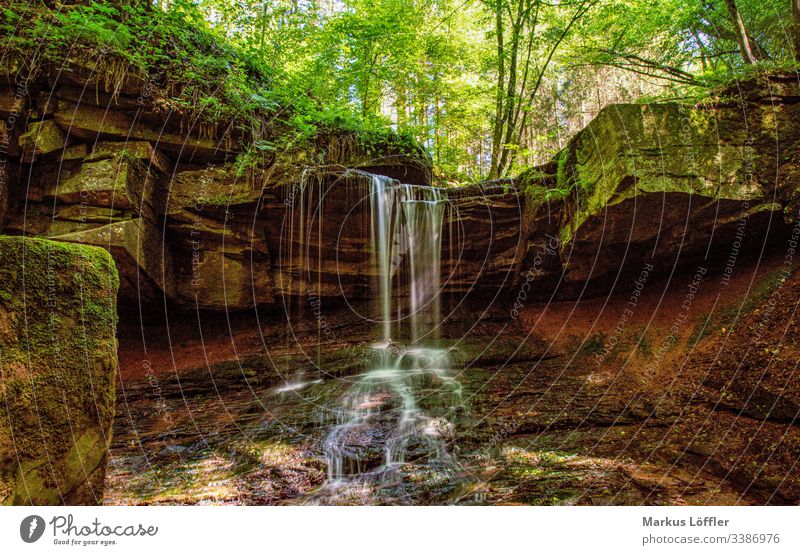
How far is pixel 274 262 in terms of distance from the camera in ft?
32.9

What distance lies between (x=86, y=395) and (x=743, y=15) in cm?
1550

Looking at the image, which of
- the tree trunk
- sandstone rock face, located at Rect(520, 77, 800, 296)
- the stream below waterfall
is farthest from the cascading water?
the tree trunk

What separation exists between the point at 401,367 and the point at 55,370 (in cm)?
714

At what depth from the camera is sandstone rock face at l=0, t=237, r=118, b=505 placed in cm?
225

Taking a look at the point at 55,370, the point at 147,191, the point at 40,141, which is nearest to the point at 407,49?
the point at 147,191

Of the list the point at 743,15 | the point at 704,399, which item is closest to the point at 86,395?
the point at 704,399

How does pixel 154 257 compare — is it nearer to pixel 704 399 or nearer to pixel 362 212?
pixel 362 212

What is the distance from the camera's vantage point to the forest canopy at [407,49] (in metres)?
8.02

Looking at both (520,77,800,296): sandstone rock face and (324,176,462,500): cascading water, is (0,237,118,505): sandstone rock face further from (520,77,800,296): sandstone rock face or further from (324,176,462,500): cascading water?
(520,77,800,296): sandstone rock face

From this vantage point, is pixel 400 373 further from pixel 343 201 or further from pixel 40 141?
pixel 40 141

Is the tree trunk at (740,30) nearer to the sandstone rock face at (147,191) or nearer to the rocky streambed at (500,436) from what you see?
the rocky streambed at (500,436)

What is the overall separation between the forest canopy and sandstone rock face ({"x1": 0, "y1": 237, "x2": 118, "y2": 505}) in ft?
24.8

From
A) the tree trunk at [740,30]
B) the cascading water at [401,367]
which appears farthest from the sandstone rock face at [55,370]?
the tree trunk at [740,30]

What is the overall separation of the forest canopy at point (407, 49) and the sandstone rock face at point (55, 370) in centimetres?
755
